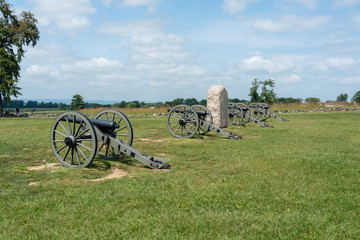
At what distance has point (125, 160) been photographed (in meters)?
7.29

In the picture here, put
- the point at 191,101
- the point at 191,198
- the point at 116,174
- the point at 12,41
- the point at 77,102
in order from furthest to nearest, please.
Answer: the point at 191,101, the point at 77,102, the point at 12,41, the point at 116,174, the point at 191,198

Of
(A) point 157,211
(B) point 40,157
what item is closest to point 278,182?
(A) point 157,211

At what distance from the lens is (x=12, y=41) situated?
29.0 metres

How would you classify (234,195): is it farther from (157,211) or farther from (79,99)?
(79,99)

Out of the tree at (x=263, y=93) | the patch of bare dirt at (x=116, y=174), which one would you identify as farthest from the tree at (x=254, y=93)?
the patch of bare dirt at (x=116, y=174)

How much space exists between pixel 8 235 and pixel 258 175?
4164 mm

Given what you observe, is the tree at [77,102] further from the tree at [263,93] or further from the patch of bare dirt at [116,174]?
the patch of bare dirt at [116,174]

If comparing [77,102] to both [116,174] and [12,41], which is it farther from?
[116,174]

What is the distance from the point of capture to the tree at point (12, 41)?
28.1 meters

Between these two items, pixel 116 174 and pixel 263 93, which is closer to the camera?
pixel 116 174

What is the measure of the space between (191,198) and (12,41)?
31.0 metres

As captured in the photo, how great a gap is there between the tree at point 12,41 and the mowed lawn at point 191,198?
24206 mm

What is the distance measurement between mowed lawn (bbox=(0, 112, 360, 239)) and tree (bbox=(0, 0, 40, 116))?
24.2m

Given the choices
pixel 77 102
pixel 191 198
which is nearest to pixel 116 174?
pixel 191 198
